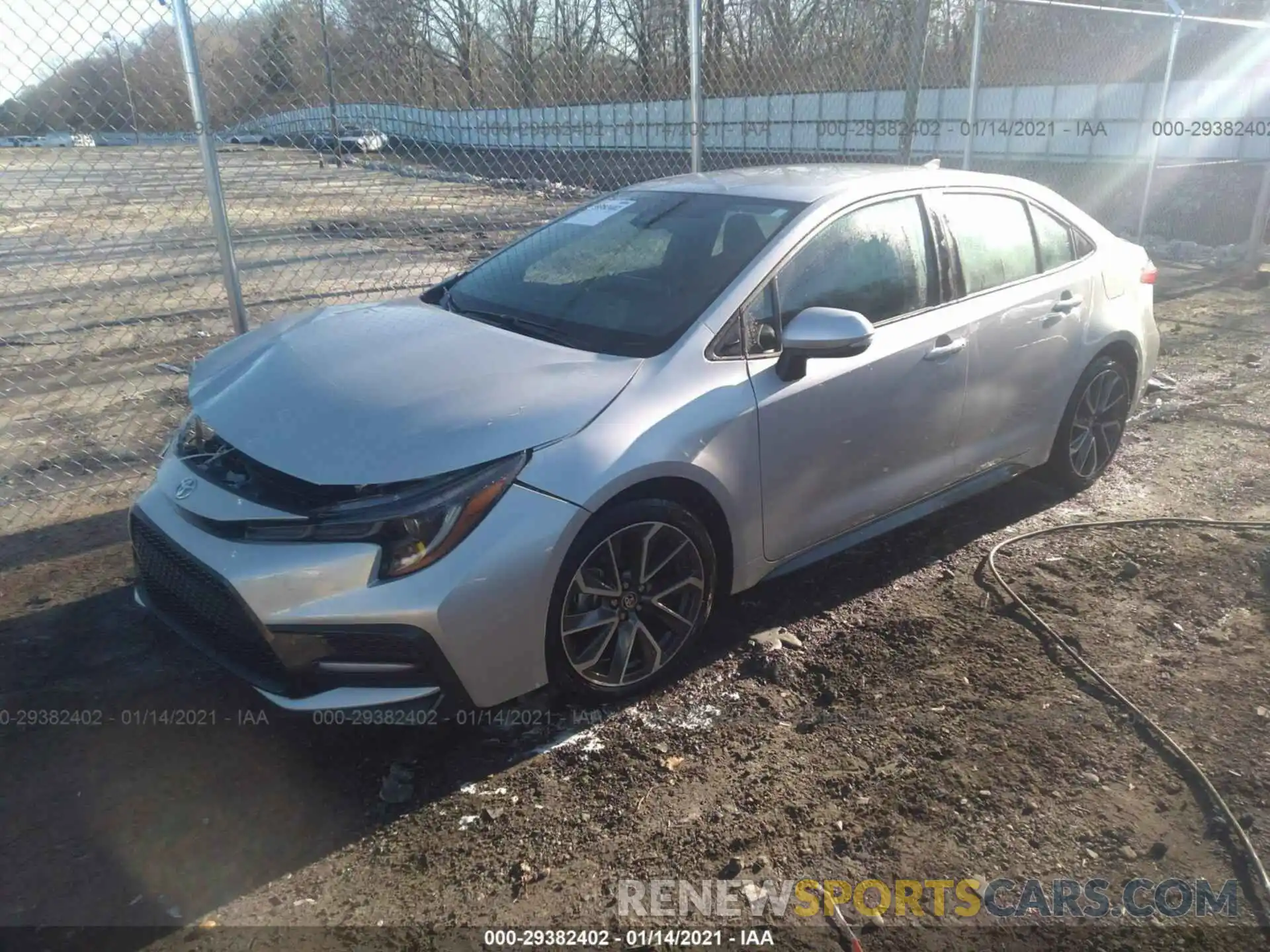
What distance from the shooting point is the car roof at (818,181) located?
3783 millimetres

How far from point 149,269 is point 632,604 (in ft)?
35.5

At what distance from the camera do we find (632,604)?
310 cm

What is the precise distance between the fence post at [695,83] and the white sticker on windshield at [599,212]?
6.71 feet

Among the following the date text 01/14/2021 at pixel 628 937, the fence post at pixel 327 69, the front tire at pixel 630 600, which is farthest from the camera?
the fence post at pixel 327 69

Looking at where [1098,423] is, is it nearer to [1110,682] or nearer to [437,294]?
[1110,682]

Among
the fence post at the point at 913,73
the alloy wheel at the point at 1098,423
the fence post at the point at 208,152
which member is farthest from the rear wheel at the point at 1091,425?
the fence post at the point at 208,152

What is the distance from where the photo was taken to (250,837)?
260cm

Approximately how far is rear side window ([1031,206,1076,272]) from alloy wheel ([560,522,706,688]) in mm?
2622

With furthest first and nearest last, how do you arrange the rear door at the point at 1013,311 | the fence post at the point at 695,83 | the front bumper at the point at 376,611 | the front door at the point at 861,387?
1. the fence post at the point at 695,83
2. the rear door at the point at 1013,311
3. the front door at the point at 861,387
4. the front bumper at the point at 376,611

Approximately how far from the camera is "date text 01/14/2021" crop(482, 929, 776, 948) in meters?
2.27

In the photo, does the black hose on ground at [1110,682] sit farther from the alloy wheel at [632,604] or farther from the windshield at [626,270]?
the windshield at [626,270]

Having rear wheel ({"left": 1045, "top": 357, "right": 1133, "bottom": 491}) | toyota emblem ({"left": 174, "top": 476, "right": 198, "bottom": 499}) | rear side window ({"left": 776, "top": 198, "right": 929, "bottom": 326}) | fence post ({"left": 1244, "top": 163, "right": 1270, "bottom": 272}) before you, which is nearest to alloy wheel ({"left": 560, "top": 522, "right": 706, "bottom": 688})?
rear side window ({"left": 776, "top": 198, "right": 929, "bottom": 326})

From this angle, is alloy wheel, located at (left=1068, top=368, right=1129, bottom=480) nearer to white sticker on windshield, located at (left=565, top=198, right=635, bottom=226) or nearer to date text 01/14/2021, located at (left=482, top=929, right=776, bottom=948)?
white sticker on windshield, located at (left=565, top=198, right=635, bottom=226)

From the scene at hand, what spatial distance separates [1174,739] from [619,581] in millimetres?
1935
